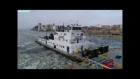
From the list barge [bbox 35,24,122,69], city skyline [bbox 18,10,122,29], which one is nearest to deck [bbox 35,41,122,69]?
barge [bbox 35,24,122,69]

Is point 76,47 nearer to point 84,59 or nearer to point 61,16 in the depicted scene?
point 84,59

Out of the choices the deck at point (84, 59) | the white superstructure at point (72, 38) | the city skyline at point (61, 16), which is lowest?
the deck at point (84, 59)

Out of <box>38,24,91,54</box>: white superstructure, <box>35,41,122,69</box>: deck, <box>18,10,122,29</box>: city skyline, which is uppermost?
<box>18,10,122,29</box>: city skyline

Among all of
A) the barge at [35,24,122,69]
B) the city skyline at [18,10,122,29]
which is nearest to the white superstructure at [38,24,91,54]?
the barge at [35,24,122,69]

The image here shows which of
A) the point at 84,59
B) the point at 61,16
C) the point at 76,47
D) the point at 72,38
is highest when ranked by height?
the point at 61,16

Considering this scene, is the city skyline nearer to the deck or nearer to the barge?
the barge

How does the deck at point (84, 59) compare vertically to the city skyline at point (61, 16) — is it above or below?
below

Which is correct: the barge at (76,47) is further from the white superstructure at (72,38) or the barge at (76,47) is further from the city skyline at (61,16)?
the city skyline at (61,16)

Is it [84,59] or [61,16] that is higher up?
[61,16]

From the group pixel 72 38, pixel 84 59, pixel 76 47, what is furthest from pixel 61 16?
pixel 84 59

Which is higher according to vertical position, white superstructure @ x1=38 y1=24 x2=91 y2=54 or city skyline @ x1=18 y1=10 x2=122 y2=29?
city skyline @ x1=18 y1=10 x2=122 y2=29

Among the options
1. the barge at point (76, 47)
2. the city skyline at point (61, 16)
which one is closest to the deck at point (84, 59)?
the barge at point (76, 47)
